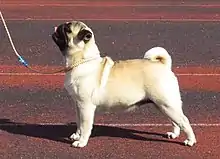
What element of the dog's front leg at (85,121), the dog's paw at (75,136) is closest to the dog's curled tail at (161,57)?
the dog's front leg at (85,121)

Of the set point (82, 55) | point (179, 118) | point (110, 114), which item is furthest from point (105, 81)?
point (110, 114)

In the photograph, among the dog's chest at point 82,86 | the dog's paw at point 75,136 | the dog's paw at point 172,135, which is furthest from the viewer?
the dog's paw at point 172,135

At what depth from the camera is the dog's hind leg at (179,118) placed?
279 inches

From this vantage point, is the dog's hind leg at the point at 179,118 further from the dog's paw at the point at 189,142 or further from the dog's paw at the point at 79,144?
the dog's paw at the point at 79,144

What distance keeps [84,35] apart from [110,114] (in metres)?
1.89

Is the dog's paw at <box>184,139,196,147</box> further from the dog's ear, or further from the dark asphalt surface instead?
the dog's ear

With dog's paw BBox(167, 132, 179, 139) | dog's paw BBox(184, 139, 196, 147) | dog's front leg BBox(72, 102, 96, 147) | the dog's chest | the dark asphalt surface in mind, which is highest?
the dog's chest

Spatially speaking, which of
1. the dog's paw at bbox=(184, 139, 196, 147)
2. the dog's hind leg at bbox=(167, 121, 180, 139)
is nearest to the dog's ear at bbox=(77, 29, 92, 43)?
the dog's hind leg at bbox=(167, 121, 180, 139)

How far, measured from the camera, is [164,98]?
7.01m

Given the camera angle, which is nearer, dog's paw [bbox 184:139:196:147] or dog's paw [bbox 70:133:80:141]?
dog's paw [bbox 184:139:196:147]

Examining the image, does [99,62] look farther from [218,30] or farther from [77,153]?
[218,30]

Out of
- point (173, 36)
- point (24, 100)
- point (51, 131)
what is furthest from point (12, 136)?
point (173, 36)

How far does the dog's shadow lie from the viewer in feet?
25.1

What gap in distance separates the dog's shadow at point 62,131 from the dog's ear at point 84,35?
1298 mm
